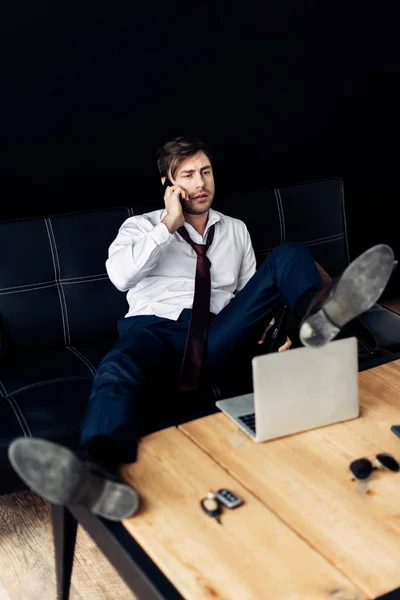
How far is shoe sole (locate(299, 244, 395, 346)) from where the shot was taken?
6.04 ft

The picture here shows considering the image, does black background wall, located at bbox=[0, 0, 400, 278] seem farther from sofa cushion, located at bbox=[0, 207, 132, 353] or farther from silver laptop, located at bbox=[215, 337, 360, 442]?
silver laptop, located at bbox=[215, 337, 360, 442]

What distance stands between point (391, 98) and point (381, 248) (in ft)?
7.95

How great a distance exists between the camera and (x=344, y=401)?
1.91 meters

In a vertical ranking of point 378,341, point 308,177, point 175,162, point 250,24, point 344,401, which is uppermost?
point 250,24

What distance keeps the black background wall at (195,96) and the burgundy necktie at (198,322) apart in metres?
0.30

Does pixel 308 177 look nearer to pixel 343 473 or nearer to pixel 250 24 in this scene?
pixel 250 24

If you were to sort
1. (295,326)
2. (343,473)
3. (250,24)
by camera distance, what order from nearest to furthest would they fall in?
(343,473) < (295,326) < (250,24)

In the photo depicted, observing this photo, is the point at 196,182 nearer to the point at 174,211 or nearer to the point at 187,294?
the point at 174,211

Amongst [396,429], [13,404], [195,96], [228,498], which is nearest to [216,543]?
[228,498]

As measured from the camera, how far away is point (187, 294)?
2.77 metres

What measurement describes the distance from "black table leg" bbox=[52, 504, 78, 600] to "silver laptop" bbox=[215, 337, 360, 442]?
1.61ft

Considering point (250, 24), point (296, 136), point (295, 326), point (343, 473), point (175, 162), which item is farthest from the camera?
point (296, 136)

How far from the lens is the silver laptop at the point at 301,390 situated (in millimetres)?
1792

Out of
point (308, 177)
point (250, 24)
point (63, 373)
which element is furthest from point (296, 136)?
point (63, 373)
